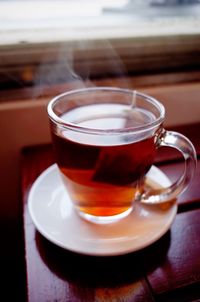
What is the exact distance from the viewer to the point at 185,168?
506mm

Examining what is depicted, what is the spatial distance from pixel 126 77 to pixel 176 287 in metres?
0.54

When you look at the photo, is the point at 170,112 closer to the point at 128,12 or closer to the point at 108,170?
the point at 128,12

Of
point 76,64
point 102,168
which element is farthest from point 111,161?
point 76,64

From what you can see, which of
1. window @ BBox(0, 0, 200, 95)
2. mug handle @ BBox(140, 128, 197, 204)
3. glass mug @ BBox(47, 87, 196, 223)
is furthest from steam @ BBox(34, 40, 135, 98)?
mug handle @ BBox(140, 128, 197, 204)

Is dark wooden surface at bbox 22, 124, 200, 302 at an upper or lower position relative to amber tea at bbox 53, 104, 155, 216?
lower

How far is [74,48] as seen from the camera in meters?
0.76

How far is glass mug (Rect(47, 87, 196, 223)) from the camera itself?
0.46 meters

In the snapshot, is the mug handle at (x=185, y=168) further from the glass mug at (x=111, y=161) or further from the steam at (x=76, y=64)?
the steam at (x=76, y=64)

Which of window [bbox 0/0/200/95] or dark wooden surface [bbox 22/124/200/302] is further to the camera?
window [bbox 0/0/200/95]

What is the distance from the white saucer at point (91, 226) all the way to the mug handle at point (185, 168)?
2 centimetres

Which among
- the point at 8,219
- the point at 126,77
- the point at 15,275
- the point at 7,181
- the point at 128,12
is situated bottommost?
the point at 15,275

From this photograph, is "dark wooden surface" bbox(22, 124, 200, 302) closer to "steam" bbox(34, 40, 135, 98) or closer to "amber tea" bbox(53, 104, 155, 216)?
"amber tea" bbox(53, 104, 155, 216)

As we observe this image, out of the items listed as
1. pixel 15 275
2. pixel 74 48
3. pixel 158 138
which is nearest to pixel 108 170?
pixel 158 138

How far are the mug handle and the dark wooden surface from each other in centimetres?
5
